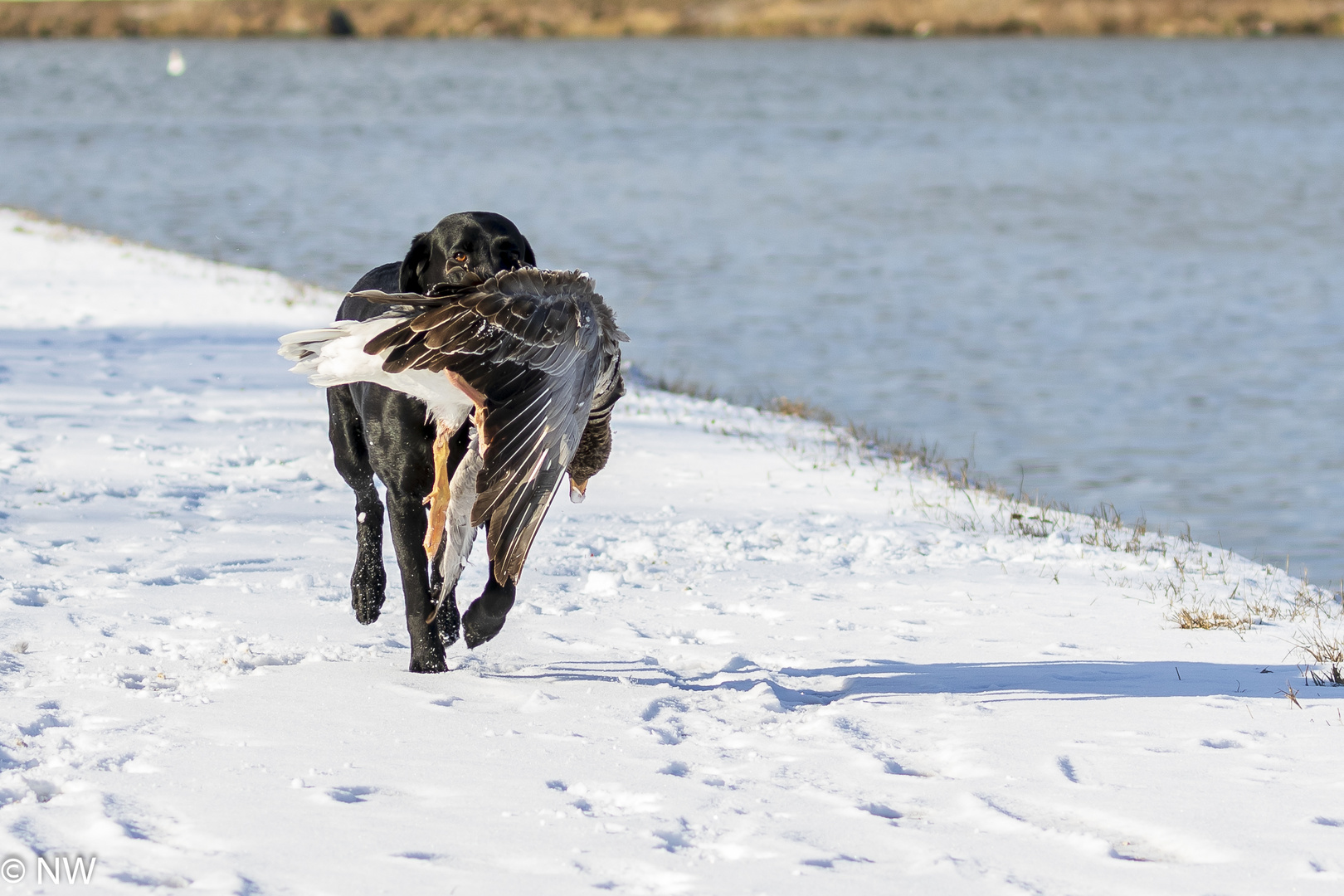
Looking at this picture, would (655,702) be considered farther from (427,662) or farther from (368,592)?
(368,592)

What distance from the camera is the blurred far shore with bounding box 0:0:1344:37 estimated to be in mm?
86250

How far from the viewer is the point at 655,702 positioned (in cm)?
467

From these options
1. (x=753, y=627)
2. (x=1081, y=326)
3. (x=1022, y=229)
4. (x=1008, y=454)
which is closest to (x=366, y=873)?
(x=753, y=627)

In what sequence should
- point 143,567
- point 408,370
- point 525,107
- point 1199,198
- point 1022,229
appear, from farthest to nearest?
point 525,107 < point 1199,198 < point 1022,229 < point 143,567 < point 408,370

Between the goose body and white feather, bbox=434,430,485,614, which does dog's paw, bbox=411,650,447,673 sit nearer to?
white feather, bbox=434,430,485,614

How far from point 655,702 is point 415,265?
5.61ft

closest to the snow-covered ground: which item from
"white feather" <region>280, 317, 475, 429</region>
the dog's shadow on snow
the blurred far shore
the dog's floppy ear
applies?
the dog's shadow on snow

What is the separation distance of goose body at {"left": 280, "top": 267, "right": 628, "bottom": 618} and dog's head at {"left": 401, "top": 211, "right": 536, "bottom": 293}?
46 centimetres

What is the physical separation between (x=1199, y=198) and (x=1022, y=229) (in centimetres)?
557

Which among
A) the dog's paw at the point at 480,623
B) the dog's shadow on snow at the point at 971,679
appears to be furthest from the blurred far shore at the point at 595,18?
the dog's paw at the point at 480,623

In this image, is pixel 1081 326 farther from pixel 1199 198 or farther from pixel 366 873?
pixel 366 873

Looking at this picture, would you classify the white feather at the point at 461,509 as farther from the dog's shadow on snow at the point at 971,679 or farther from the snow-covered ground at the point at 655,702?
the dog's shadow on snow at the point at 971,679

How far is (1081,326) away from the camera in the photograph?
16.9 meters

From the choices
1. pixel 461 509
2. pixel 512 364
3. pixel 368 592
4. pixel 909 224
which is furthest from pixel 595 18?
pixel 512 364
